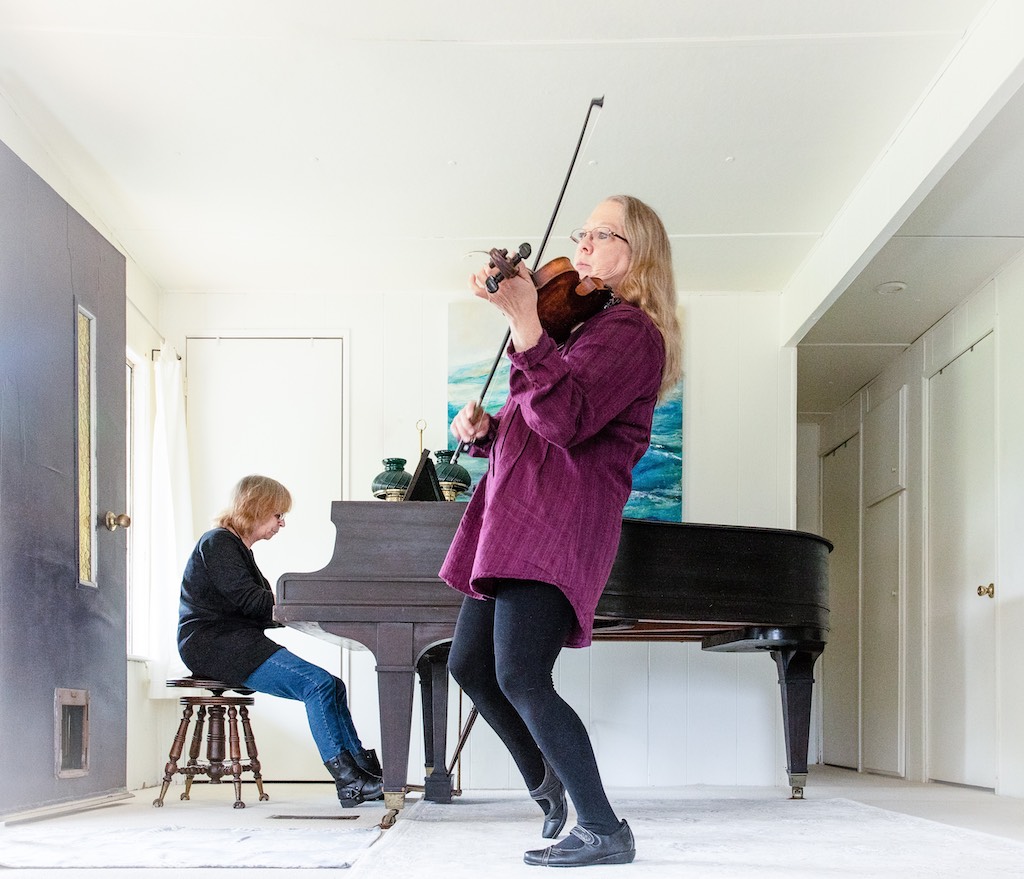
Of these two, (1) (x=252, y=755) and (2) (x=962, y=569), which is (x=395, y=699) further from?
(2) (x=962, y=569)

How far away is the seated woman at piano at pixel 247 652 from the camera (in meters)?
3.95

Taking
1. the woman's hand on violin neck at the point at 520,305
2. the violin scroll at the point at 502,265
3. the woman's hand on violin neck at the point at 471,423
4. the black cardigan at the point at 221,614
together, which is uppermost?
the violin scroll at the point at 502,265

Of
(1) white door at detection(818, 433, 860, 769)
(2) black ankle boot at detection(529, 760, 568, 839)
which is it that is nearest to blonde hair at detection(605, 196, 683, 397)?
(2) black ankle boot at detection(529, 760, 568, 839)

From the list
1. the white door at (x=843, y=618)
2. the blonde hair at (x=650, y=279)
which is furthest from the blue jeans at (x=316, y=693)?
the white door at (x=843, y=618)

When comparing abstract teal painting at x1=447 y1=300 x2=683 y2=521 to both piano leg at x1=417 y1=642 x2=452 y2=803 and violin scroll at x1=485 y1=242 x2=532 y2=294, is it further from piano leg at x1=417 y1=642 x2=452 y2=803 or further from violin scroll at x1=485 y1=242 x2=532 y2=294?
violin scroll at x1=485 y1=242 x2=532 y2=294

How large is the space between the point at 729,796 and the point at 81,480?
Result: 8.86 feet

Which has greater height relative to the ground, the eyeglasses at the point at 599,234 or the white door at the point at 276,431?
the eyeglasses at the point at 599,234

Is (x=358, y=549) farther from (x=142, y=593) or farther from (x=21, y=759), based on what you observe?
(x=142, y=593)

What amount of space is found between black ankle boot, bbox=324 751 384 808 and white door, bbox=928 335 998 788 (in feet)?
9.48

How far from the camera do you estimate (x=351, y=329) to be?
19.3 feet

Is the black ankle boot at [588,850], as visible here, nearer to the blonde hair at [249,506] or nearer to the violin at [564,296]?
the violin at [564,296]

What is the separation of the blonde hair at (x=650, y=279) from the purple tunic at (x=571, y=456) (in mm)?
65

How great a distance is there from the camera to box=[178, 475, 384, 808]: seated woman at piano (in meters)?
3.95

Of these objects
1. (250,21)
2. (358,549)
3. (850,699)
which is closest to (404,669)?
(358,549)
